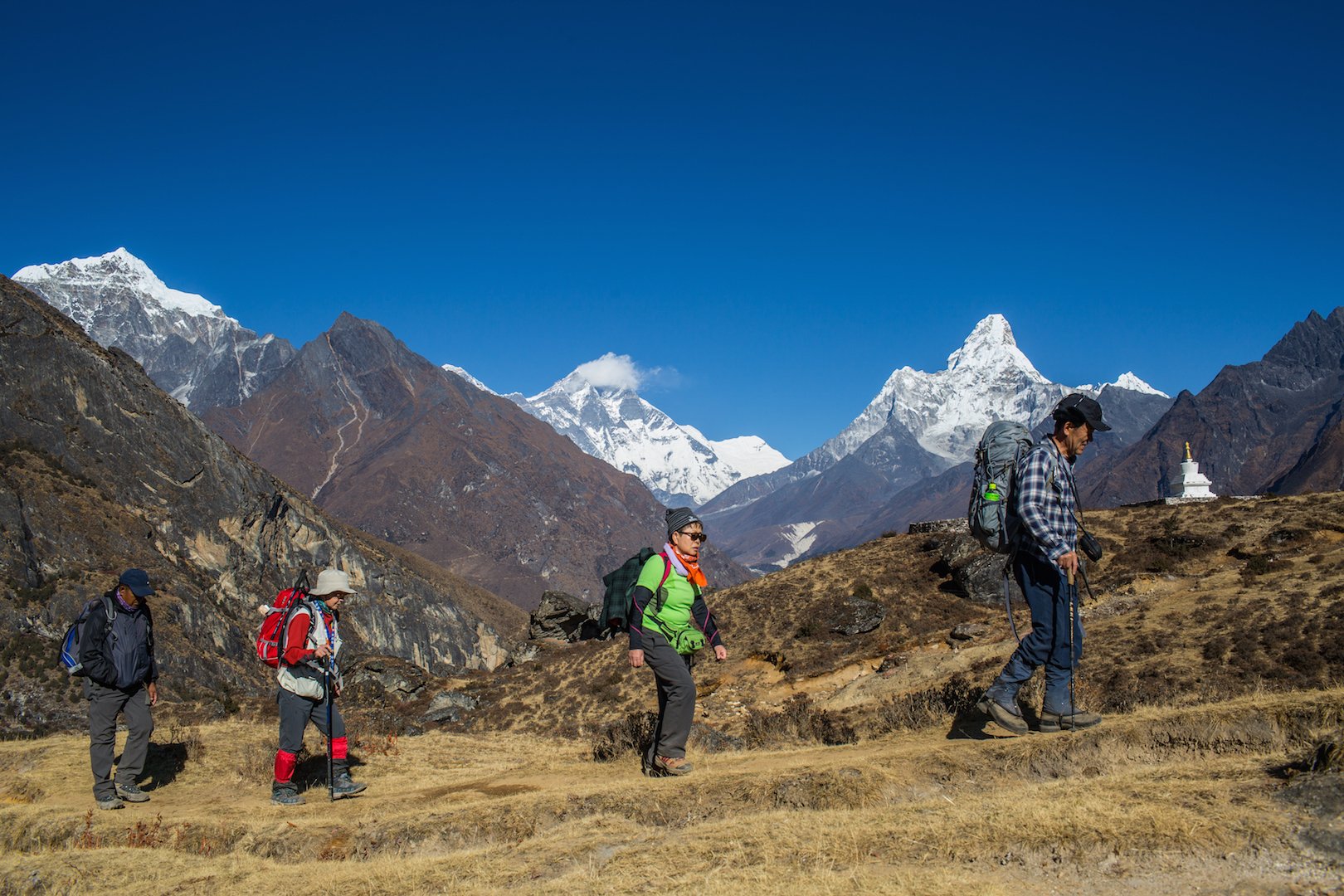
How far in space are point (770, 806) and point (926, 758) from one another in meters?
1.65

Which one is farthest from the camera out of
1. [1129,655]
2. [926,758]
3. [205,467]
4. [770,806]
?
[205,467]

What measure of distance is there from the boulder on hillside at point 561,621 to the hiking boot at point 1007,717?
38.8 m

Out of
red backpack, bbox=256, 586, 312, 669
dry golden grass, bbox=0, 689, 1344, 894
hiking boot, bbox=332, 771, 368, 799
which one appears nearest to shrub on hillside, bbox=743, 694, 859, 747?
dry golden grass, bbox=0, 689, 1344, 894

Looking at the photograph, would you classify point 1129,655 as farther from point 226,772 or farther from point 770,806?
point 226,772

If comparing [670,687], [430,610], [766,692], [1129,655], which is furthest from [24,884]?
[430,610]

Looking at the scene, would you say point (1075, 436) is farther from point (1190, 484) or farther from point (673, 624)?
point (1190, 484)

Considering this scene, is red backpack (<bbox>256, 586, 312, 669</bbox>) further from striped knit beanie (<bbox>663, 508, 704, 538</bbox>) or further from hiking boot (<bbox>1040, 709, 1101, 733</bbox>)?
hiking boot (<bbox>1040, 709, 1101, 733</bbox>)

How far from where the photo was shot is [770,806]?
742 centimetres

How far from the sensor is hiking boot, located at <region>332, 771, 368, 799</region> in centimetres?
995

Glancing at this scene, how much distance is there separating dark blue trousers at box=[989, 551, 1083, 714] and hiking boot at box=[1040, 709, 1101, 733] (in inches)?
1.7

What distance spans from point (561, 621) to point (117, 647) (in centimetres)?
3870

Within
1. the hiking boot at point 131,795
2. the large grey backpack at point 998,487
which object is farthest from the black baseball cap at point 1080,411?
the hiking boot at point 131,795

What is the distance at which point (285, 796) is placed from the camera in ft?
31.3

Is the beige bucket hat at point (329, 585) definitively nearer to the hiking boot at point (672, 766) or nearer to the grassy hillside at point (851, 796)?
the grassy hillside at point (851, 796)
